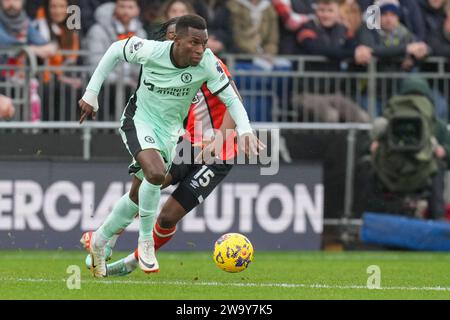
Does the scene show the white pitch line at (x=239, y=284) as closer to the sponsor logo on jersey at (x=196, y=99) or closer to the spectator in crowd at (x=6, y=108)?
the sponsor logo on jersey at (x=196, y=99)

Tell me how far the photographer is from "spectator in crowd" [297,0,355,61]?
1114 mm

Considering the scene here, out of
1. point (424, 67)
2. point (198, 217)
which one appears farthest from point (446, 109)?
point (198, 217)

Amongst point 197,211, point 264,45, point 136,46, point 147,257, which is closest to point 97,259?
point 147,257

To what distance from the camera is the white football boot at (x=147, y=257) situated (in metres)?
10.5

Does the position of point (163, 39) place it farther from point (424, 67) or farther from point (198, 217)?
point (424, 67)

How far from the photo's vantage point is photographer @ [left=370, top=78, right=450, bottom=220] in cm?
1655

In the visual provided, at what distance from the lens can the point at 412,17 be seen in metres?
18.1

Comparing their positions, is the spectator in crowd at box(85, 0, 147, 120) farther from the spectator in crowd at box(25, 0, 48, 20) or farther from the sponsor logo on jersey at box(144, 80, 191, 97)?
the sponsor logo on jersey at box(144, 80, 191, 97)

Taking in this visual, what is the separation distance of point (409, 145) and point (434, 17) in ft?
8.50

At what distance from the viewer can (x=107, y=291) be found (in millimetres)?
9750

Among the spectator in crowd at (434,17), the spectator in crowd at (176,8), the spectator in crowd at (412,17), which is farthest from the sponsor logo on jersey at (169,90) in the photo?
the spectator in crowd at (434,17)

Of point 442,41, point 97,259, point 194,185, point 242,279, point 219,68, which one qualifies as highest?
point 442,41

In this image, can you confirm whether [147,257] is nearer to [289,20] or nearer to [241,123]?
[241,123]
